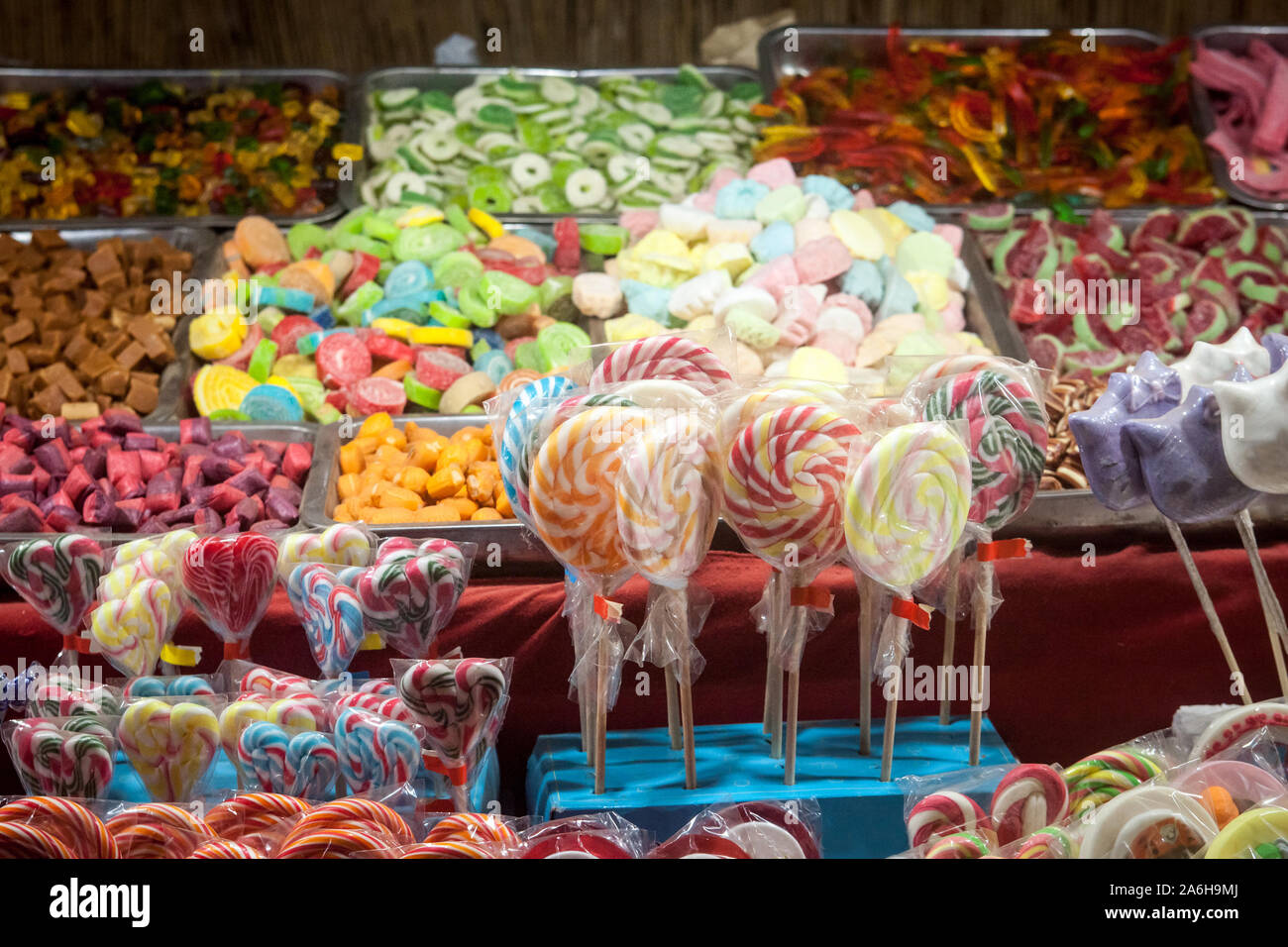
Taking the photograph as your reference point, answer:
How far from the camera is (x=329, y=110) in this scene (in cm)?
396

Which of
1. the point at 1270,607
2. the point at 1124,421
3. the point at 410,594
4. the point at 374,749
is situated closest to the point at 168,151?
the point at 410,594

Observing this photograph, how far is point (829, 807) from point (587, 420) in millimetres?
663

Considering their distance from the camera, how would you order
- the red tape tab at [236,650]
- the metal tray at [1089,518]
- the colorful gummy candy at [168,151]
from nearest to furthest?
the red tape tab at [236,650]
the metal tray at [1089,518]
the colorful gummy candy at [168,151]

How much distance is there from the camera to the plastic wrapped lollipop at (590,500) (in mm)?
1653

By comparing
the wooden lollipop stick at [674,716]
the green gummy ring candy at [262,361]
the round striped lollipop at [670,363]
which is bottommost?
the wooden lollipop stick at [674,716]

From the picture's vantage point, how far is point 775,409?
1703 millimetres

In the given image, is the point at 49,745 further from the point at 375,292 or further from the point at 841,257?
the point at 841,257

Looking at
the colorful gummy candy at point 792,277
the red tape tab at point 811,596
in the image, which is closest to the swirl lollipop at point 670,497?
the red tape tab at point 811,596

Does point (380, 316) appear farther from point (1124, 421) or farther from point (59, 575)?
point (1124, 421)

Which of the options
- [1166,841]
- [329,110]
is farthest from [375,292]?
[1166,841]

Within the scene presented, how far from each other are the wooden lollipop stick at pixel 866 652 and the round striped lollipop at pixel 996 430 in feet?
0.64

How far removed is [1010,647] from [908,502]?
79 centimetres

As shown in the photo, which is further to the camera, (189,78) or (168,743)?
(189,78)

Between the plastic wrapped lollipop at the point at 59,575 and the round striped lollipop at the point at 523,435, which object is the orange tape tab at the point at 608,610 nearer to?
the round striped lollipop at the point at 523,435
